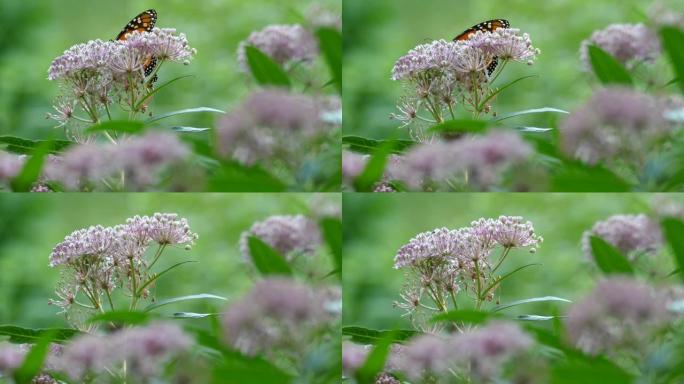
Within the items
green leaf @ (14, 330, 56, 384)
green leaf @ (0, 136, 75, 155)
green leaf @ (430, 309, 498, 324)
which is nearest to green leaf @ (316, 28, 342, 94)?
green leaf @ (430, 309, 498, 324)

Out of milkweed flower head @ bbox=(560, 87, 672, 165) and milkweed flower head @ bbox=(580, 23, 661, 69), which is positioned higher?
milkweed flower head @ bbox=(580, 23, 661, 69)

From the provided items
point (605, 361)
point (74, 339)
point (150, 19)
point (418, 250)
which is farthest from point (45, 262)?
Answer: point (605, 361)

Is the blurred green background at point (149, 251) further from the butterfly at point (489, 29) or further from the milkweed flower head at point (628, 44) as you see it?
the milkweed flower head at point (628, 44)

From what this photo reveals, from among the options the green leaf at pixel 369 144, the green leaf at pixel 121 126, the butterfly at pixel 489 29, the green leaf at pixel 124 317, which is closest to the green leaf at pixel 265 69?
the green leaf at pixel 369 144

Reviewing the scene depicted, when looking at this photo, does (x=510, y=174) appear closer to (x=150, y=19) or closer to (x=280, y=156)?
(x=280, y=156)

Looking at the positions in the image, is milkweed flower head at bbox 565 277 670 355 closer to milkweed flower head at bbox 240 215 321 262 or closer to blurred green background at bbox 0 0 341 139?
milkweed flower head at bbox 240 215 321 262

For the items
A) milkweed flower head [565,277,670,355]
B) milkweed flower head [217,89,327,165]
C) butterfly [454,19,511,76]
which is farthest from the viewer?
butterfly [454,19,511,76]

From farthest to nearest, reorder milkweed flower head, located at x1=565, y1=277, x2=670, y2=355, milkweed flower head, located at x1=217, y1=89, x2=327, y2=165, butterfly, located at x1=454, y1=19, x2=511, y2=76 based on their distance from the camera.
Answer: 1. butterfly, located at x1=454, y1=19, x2=511, y2=76
2. milkweed flower head, located at x1=217, y1=89, x2=327, y2=165
3. milkweed flower head, located at x1=565, y1=277, x2=670, y2=355

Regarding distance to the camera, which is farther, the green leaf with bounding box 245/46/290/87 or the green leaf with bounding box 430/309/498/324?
the green leaf with bounding box 245/46/290/87
